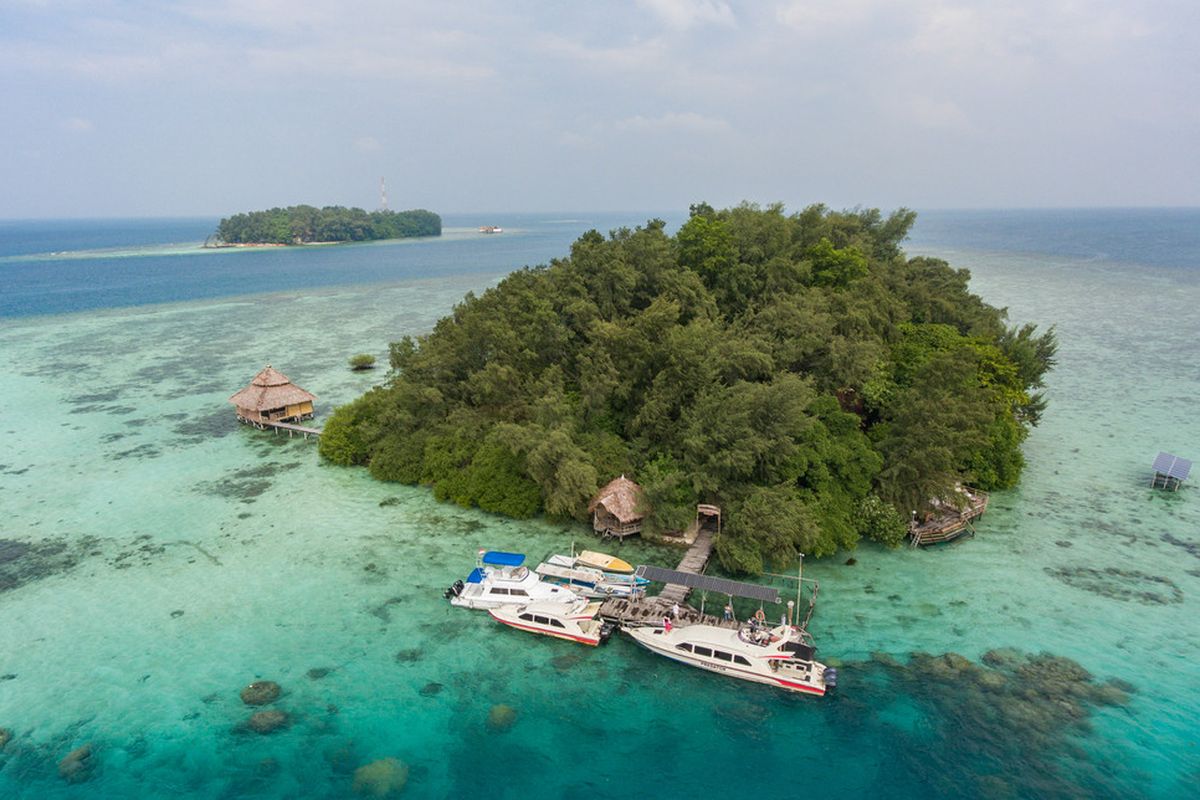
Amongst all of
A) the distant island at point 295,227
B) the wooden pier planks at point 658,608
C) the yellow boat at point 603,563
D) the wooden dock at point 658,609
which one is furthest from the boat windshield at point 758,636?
the distant island at point 295,227

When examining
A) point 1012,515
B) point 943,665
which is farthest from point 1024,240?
point 943,665

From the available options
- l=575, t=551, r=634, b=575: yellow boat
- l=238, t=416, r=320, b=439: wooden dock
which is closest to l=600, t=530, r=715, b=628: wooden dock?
l=575, t=551, r=634, b=575: yellow boat

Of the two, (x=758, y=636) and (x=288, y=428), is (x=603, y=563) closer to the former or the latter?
(x=758, y=636)

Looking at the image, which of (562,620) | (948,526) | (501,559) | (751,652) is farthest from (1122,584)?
(501,559)

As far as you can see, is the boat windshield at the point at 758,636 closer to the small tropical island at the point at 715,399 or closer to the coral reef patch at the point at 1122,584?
the small tropical island at the point at 715,399

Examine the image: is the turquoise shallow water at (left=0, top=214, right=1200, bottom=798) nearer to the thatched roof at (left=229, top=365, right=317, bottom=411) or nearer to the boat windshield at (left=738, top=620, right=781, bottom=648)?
the boat windshield at (left=738, top=620, right=781, bottom=648)

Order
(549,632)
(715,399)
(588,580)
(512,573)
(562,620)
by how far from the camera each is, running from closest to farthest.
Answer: (562,620), (549,632), (512,573), (588,580), (715,399)
